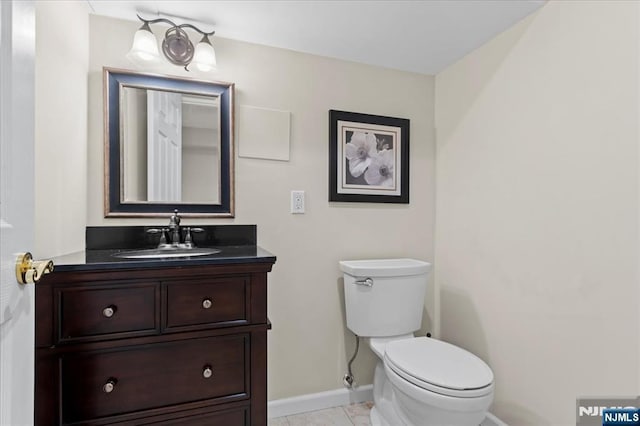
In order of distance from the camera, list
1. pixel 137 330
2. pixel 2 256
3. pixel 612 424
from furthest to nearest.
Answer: pixel 612 424 < pixel 137 330 < pixel 2 256

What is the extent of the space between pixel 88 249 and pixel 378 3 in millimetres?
1716

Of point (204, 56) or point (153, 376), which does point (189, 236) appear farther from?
point (204, 56)

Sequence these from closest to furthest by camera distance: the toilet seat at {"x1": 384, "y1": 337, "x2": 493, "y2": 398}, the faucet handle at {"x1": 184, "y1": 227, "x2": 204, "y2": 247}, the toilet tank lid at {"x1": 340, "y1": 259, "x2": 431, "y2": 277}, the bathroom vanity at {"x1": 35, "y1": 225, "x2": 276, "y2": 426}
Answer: the bathroom vanity at {"x1": 35, "y1": 225, "x2": 276, "y2": 426} → the toilet seat at {"x1": 384, "y1": 337, "x2": 493, "y2": 398} → the faucet handle at {"x1": 184, "y1": 227, "x2": 204, "y2": 247} → the toilet tank lid at {"x1": 340, "y1": 259, "x2": 431, "y2": 277}

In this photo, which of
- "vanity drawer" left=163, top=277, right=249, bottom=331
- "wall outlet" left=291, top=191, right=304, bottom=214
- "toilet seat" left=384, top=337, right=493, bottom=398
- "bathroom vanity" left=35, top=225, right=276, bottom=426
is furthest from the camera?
"wall outlet" left=291, top=191, right=304, bottom=214

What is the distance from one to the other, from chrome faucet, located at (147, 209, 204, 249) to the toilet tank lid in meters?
0.80

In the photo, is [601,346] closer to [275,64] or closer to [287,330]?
[287,330]

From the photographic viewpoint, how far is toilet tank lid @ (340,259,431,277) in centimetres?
171

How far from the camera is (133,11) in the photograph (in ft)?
4.92

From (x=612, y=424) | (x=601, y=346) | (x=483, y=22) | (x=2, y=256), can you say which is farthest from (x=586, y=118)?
(x=2, y=256)

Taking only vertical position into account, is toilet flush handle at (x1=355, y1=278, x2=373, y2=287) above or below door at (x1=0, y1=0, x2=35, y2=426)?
below

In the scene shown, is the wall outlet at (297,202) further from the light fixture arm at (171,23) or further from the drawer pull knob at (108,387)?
the drawer pull knob at (108,387)

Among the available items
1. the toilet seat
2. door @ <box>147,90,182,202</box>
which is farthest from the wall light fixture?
the toilet seat

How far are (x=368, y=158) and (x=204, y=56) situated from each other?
1043 millimetres

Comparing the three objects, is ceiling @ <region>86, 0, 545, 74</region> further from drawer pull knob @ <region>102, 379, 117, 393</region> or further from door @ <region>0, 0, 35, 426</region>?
drawer pull knob @ <region>102, 379, 117, 393</region>
